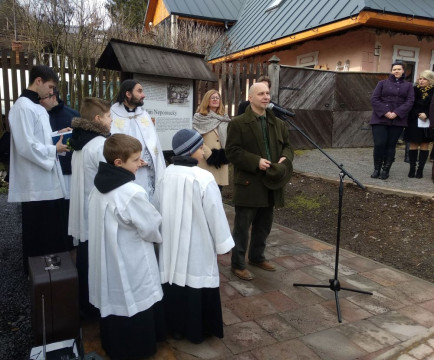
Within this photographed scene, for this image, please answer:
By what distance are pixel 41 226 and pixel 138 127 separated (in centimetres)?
128

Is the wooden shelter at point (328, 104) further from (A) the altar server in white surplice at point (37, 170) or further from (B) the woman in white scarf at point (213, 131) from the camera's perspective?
(A) the altar server in white surplice at point (37, 170)

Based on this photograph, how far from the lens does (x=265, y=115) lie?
12.6ft

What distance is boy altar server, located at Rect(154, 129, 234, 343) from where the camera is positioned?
267 centimetres

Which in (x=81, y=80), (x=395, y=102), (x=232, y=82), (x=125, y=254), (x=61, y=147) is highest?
(x=232, y=82)

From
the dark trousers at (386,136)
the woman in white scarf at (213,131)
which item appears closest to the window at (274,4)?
the dark trousers at (386,136)

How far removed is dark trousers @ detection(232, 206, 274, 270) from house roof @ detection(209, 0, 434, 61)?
7.78m

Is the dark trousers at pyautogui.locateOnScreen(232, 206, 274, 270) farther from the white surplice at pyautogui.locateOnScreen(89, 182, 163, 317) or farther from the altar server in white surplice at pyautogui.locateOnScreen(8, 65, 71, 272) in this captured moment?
the altar server in white surplice at pyautogui.locateOnScreen(8, 65, 71, 272)

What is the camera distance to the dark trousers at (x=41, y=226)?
3580mm

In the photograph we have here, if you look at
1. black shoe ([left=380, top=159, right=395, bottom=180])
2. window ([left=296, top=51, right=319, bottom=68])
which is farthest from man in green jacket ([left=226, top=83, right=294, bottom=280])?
window ([left=296, top=51, right=319, bottom=68])

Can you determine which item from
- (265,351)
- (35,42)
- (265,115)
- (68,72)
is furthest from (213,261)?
(35,42)

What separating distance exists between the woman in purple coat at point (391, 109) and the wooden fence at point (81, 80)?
2799 mm

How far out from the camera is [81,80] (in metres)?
7.30

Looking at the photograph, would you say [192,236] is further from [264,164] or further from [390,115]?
[390,115]

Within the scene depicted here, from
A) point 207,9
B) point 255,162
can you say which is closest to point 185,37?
point 207,9
